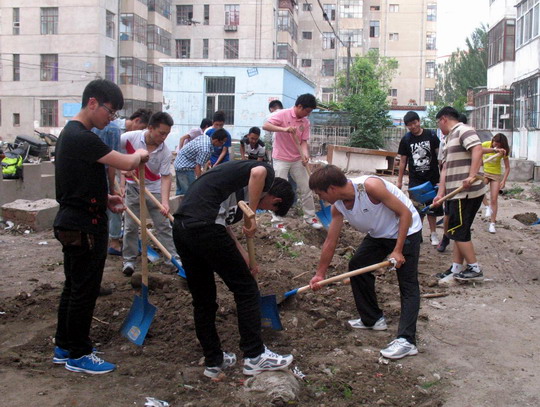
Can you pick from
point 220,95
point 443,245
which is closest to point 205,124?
point 443,245

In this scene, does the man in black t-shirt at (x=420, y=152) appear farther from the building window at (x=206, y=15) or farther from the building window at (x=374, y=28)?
the building window at (x=374, y=28)

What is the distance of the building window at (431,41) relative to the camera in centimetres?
6081

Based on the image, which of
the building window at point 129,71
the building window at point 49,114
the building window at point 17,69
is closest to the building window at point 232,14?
the building window at point 129,71

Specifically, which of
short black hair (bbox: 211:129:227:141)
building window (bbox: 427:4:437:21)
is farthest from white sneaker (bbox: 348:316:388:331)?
Answer: building window (bbox: 427:4:437:21)

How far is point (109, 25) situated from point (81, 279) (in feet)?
133

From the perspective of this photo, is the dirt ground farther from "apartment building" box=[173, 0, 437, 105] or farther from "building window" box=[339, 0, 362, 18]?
"building window" box=[339, 0, 362, 18]

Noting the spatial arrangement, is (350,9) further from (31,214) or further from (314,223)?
(31,214)

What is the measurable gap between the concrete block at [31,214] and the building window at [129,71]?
1375 inches

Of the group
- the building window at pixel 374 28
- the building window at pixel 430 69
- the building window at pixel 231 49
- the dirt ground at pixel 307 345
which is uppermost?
the building window at pixel 374 28

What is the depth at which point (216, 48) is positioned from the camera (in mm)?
47094

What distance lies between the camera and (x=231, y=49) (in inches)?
1842

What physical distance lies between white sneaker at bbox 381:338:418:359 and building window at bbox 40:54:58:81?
3912cm

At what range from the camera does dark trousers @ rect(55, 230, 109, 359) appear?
134 inches

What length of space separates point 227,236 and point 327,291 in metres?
2.24
